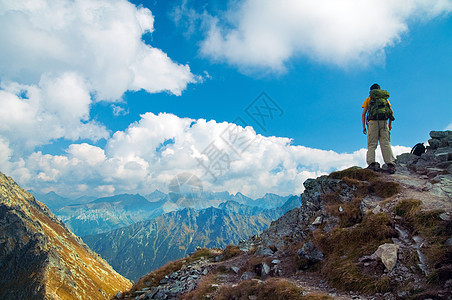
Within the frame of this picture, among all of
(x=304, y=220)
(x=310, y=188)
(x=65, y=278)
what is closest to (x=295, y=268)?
(x=304, y=220)

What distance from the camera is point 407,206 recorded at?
1161 cm

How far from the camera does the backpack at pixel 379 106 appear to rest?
715 inches

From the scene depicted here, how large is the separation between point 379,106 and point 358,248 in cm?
1248

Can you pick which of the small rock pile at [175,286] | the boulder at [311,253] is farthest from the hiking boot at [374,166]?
the small rock pile at [175,286]

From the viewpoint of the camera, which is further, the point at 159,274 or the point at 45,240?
the point at 45,240

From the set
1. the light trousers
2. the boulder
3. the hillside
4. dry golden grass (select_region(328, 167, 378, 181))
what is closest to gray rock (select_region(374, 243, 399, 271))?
the hillside

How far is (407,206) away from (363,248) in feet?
11.2

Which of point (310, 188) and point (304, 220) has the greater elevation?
point (310, 188)

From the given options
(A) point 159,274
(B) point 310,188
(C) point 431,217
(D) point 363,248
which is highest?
(B) point 310,188

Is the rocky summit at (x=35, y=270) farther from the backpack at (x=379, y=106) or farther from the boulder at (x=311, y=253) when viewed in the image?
the backpack at (x=379, y=106)

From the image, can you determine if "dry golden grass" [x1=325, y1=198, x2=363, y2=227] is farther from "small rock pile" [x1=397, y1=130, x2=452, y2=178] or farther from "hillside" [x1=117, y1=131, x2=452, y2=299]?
"small rock pile" [x1=397, y1=130, x2=452, y2=178]

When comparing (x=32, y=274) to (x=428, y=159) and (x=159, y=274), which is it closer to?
(x=159, y=274)

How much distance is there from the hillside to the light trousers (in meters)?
1.75

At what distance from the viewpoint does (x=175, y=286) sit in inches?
721
